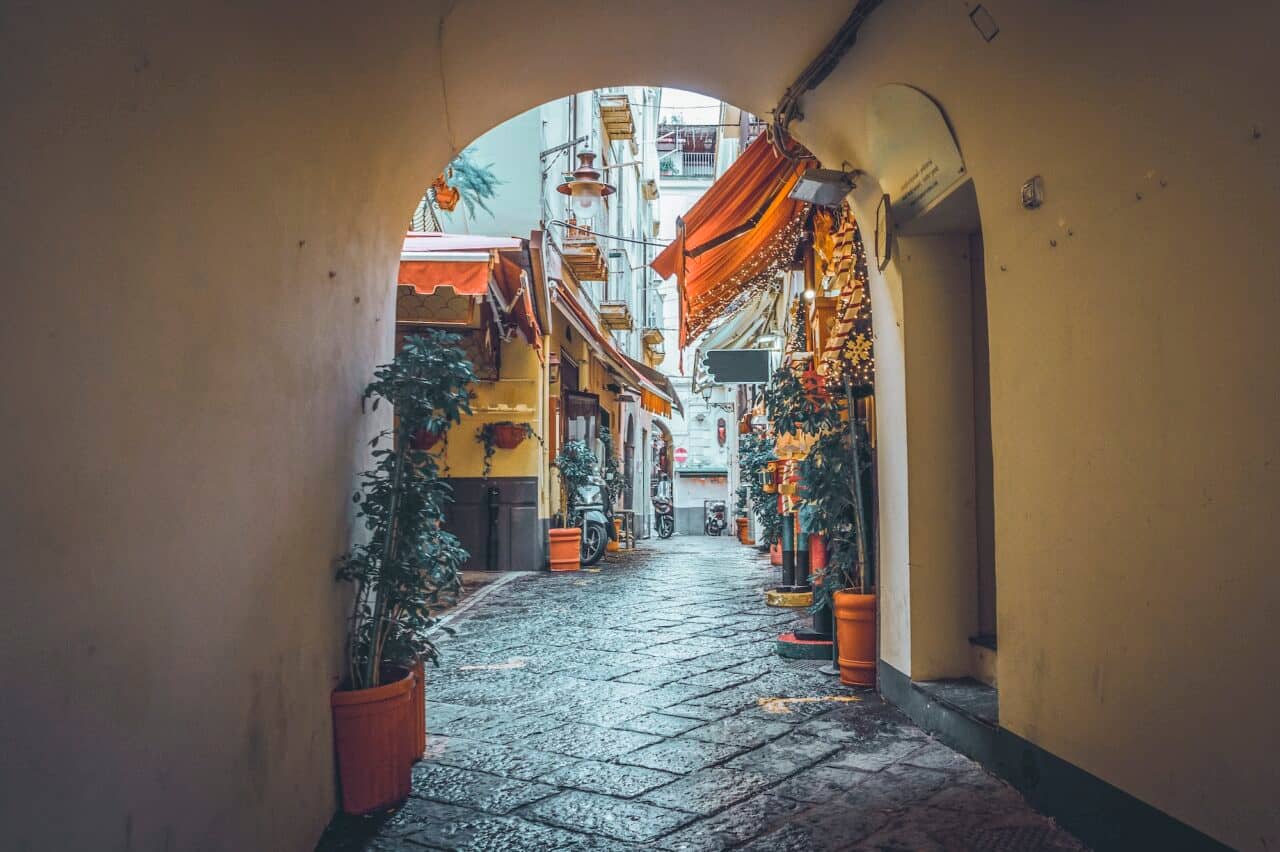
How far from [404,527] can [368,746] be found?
665mm

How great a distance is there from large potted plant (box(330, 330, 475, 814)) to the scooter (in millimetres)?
7879

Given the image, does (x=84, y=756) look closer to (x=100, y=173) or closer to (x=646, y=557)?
(x=100, y=173)

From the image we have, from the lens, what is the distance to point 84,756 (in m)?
1.27

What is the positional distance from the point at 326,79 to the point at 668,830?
2.22 meters

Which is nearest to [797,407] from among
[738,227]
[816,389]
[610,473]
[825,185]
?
[816,389]

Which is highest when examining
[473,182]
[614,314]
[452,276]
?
[473,182]

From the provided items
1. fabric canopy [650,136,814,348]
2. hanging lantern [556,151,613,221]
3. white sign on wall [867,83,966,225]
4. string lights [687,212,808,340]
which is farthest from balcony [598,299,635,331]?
white sign on wall [867,83,966,225]

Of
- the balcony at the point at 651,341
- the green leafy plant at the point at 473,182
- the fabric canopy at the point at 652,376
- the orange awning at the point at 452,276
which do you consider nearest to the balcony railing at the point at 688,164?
the balcony at the point at 651,341

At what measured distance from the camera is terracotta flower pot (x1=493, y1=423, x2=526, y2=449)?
32.9 ft

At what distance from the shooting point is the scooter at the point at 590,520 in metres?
11.1

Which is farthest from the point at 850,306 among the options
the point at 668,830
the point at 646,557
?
the point at 646,557

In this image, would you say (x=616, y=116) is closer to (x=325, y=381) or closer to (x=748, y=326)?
(x=748, y=326)

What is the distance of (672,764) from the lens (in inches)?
126

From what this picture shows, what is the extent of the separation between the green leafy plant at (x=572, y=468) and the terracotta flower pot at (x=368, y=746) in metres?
8.22
